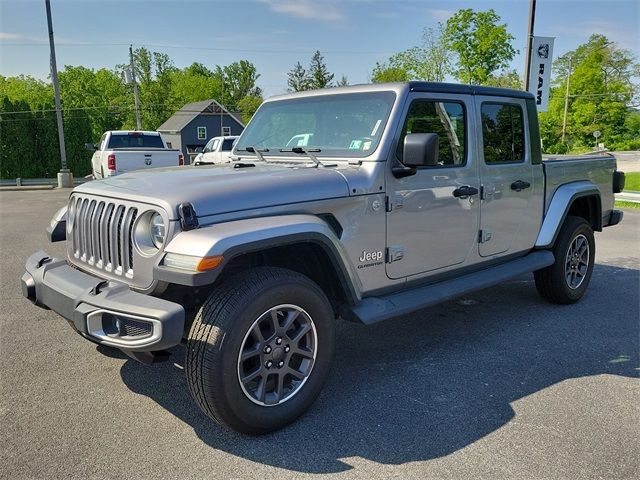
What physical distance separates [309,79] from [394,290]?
2000 inches

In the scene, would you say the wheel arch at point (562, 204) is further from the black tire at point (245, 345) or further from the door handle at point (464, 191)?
the black tire at point (245, 345)

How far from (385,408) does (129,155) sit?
40.0ft

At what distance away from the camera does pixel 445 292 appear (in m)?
3.99

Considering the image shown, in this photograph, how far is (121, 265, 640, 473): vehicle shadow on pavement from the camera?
116 inches

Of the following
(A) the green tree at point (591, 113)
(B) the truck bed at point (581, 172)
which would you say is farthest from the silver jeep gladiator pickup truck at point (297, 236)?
(A) the green tree at point (591, 113)

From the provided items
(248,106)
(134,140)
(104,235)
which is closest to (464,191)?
(104,235)

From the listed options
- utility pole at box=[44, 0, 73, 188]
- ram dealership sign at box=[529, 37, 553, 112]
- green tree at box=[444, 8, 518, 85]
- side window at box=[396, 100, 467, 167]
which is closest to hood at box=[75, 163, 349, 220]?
side window at box=[396, 100, 467, 167]

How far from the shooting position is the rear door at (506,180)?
14.5 feet

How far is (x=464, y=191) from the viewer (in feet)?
13.5

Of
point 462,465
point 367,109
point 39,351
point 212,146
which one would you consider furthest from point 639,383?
point 212,146

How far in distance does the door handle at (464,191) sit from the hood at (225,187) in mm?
1105

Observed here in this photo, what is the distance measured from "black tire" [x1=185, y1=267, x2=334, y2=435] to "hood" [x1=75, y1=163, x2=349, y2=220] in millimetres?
410

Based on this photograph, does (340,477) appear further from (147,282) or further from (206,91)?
(206,91)

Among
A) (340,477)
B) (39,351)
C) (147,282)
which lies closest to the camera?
(340,477)
